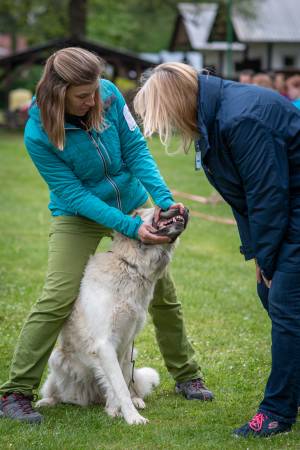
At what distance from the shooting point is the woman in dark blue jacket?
3.91m

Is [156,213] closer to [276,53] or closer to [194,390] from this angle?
[194,390]

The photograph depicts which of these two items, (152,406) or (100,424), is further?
(152,406)

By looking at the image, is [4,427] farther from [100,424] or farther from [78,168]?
[78,168]

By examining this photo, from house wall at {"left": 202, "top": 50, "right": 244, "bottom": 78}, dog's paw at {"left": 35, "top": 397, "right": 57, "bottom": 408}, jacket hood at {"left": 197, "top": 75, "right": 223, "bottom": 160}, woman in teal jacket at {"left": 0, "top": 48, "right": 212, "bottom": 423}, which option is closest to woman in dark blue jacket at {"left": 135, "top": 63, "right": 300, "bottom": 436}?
jacket hood at {"left": 197, "top": 75, "right": 223, "bottom": 160}

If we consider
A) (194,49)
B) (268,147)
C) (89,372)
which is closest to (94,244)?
(89,372)

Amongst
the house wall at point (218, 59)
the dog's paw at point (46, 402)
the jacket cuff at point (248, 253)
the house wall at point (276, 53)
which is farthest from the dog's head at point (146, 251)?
the house wall at point (276, 53)

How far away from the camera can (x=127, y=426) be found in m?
4.67

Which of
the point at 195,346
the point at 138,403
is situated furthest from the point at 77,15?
the point at 138,403

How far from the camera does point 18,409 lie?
476cm

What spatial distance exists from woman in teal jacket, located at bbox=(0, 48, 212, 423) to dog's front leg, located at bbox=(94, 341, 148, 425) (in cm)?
33

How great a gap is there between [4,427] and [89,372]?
688 mm

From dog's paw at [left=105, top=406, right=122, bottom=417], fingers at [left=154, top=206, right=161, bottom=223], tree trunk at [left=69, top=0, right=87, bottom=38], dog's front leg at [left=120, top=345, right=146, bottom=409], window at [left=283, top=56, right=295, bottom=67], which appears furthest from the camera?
window at [left=283, top=56, right=295, bottom=67]

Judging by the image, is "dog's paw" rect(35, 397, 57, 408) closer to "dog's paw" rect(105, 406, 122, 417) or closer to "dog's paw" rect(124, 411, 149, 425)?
"dog's paw" rect(105, 406, 122, 417)

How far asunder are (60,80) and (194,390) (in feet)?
7.75
